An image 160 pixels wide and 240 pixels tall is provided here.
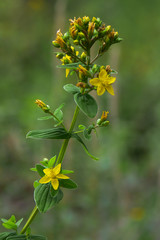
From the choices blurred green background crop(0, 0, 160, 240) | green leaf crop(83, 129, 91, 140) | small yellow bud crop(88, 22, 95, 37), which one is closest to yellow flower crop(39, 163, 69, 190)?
green leaf crop(83, 129, 91, 140)

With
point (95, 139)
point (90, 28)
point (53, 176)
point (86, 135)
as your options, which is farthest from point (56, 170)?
point (95, 139)

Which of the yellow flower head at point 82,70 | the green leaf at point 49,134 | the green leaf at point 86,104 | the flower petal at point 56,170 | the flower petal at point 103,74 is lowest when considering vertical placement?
the flower petal at point 56,170

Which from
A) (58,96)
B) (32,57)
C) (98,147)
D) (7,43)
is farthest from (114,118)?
(32,57)

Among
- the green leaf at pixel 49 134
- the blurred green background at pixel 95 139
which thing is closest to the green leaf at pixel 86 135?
the green leaf at pixel 49 134

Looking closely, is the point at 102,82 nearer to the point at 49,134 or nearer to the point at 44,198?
the point at 49,134

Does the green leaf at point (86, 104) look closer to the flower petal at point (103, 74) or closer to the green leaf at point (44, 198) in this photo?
the flower petal at point (103, 74)

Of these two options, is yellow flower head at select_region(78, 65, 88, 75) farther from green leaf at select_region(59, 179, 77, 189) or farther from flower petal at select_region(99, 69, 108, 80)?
green leaf at select_region(59, 179, 77, 189)

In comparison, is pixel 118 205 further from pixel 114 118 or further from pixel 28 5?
pixel 28 5
